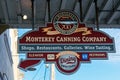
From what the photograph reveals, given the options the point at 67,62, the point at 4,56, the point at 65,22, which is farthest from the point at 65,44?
the point at 4,56

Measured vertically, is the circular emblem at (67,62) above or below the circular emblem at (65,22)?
below

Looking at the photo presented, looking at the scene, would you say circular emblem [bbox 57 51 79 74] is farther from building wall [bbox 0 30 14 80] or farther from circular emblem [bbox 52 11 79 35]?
building wall [bbox 0 30 14 80]

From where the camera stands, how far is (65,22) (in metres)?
9.63

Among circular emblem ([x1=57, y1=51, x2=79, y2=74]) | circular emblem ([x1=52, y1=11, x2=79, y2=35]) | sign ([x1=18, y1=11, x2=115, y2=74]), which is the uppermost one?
circular emblem ([x1=52, y1=11, x2=79, y2=35])

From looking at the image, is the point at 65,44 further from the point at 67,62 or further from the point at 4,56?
the point at 4,56

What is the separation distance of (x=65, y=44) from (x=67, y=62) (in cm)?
45

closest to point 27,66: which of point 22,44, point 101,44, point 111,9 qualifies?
point 22,44

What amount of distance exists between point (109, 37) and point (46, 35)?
5.07 feet

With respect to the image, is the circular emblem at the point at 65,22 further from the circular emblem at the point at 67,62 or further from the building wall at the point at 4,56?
the building wall at the point at 4,56

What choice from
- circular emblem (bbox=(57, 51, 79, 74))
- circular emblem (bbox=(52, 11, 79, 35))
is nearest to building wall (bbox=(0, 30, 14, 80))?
circular emblem (bbox=(52, 11, 79, 35))

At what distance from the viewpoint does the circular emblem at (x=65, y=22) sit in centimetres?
959

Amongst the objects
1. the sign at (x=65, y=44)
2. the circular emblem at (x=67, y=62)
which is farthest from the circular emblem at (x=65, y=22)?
the circular emblem at (x=67, y=62)

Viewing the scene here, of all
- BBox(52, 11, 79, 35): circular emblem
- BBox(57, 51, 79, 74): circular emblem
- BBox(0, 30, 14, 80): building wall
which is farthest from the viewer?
BBox(0, 30, 14, 80): building wall

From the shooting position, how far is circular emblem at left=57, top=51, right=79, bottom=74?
9.13 meters
